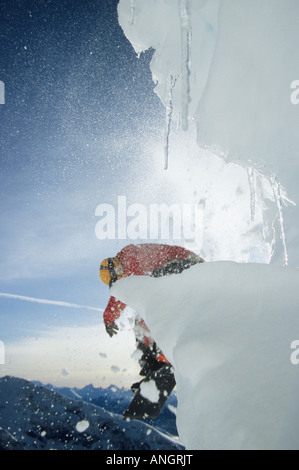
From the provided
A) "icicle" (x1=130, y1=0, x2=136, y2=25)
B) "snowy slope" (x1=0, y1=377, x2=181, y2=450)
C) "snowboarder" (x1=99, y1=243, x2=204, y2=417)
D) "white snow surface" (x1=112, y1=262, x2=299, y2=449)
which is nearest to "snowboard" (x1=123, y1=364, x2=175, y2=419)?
"snowboarder" (x1=99, y1=243, x2=204, y2=417)

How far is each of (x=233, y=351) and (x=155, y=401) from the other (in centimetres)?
222

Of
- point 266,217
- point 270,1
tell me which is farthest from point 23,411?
point 270,1

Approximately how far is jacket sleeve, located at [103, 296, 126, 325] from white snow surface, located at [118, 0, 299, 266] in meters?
3.09

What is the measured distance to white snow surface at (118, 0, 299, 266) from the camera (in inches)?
174

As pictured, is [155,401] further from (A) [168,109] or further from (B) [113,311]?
(A) [168,109]

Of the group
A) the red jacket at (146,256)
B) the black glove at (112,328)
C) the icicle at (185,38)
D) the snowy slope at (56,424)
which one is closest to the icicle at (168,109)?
the icicle at (185,38)

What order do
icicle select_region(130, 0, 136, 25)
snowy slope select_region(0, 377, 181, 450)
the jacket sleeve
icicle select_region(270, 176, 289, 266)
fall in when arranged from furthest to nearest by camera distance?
snowy slope select_region(0, 377, 181, 450) < icicle select_region(270, 176, 289, 266) < icicle select_region(130, 0, 136, 25) < the jacket sleeve

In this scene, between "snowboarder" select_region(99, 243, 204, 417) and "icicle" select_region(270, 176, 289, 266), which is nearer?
"snowboarder" select_region(99, 243, 204, 417)

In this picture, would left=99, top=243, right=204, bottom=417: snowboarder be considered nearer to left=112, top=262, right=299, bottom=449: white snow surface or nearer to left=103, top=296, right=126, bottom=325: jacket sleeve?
left=103, top=296, right=126, bottom=325: jacket sleeve

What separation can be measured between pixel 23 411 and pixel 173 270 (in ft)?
239

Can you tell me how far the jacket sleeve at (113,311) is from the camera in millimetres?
3512

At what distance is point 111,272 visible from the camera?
3262 mm

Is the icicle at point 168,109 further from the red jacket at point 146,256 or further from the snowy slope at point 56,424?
the snowy slope at point 56,424

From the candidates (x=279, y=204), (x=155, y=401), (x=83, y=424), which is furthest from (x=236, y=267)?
(x=83, y=424)
